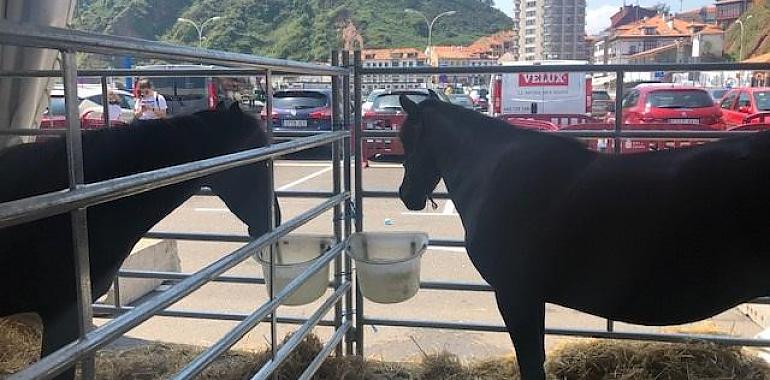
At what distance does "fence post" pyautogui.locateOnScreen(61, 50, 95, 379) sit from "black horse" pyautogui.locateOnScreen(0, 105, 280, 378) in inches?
24.4

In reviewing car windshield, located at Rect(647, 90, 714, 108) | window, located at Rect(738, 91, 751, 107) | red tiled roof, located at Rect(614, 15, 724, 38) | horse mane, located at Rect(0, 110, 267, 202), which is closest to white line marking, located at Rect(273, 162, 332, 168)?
car windshield, located at Rect(647, 90, 714, 108)

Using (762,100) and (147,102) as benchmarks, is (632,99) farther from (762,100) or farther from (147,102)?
(147,102)

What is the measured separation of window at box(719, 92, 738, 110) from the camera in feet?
53.5

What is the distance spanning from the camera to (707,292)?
8.53 feet

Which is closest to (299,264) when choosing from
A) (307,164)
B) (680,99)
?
(680,99)

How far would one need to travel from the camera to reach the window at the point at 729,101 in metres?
16.3

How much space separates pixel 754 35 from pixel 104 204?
77.5 metres

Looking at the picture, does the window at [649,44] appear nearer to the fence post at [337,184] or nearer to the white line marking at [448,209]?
the white line marking at [448,209]

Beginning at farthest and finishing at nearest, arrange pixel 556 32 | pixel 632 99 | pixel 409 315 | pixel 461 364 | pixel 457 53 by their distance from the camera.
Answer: pixel 556 32
pixel 457 53
pixel 632 99
pixel 409 315
pixel 461 364

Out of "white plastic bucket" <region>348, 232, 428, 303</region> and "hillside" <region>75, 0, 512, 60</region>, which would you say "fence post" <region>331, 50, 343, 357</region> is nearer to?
"white plastic bucket" <region>348, 232, 428, 303</region>

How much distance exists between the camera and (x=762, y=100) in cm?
1527

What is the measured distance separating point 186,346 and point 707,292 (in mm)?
2904

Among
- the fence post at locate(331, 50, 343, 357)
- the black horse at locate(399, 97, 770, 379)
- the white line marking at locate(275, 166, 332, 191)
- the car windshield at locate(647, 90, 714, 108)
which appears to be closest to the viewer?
the black horse at locate(399, 97, 770, 379)

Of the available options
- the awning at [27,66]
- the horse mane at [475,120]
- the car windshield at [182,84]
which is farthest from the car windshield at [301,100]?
the horse mane at [475,120]
